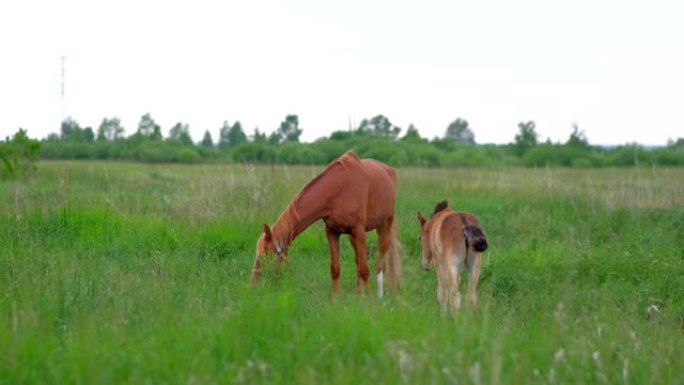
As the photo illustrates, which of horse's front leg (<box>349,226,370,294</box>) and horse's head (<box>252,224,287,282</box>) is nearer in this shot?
horse's head (<box>252,224,287,282</box>)

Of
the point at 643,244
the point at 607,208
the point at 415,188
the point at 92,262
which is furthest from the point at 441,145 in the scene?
the point at 92,262

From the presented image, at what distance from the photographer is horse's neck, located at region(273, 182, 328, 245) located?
28.4ft

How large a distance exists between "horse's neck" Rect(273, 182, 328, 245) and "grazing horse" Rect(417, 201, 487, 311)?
1.40 meters

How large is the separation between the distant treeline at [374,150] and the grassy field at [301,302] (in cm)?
1969

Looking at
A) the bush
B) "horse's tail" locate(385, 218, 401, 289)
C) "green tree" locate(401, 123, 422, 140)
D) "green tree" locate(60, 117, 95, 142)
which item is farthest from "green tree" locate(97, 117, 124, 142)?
"horse's tail" locate(385, 218, 401, 289)

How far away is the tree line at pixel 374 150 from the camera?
37312 mm

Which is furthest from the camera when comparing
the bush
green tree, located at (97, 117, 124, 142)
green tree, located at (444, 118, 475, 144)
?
green tree, located at (444, 118, 475, 144)

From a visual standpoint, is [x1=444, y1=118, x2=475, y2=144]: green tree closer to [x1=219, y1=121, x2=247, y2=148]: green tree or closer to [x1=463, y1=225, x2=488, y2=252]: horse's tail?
[x1=219, y1=121, x2=247, y2=148]: green tree

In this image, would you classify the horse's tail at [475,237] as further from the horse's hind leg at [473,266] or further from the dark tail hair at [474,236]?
the horse's hind leg at [473,266]

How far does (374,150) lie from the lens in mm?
34438

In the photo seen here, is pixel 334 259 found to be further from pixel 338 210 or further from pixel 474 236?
pixel 474 236

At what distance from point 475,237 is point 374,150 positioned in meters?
27.2

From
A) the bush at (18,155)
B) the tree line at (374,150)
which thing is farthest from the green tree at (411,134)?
the bush at (18,155)

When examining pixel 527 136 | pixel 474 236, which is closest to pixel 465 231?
pixel 474 236
